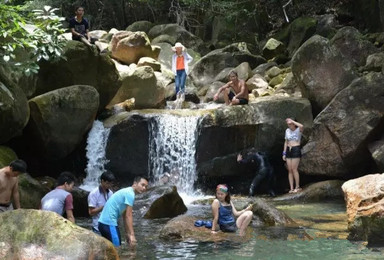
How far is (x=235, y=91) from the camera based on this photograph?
50.3 feet

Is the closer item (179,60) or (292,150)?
(292,150)

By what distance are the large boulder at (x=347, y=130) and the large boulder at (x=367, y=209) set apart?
488 cm

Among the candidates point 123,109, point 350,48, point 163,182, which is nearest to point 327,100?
point 350,48

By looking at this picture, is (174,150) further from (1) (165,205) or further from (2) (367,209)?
(2) (367,209)

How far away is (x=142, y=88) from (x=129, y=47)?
14.8 ft

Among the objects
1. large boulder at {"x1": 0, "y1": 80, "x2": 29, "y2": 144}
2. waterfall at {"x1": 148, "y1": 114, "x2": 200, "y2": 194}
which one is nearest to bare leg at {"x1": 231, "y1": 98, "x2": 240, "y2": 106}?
waterfall at {"x1": 148, "y1": 114, "x2": 200, "y2": 194}

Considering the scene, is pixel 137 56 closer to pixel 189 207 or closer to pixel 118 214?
pixel 189 207

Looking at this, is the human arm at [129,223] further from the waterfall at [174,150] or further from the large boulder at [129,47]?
the large boulder at [129,47]

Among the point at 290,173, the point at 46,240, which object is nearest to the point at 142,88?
the point at 290,173

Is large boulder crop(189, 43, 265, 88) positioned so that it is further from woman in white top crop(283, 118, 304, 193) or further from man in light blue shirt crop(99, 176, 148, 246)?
man in light blue shirt crop(99, 176, 148, 246)

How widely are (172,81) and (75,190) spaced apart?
982 centimetres

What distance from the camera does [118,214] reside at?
6.91 meters

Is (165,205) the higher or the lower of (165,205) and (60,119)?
the lower

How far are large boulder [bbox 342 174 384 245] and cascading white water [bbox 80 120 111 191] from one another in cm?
809
